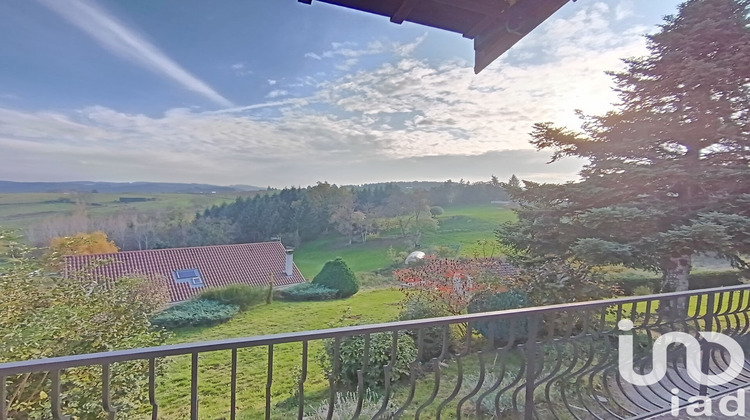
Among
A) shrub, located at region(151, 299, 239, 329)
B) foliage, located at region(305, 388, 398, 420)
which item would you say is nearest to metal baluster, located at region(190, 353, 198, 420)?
foliage, located at region(305, 388, 398, 420)

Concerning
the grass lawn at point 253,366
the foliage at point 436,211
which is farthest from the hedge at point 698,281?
the foliage at point 436,211

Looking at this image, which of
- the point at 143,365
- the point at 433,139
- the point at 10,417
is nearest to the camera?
the point at 10,417

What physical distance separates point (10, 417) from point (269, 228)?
7.14 meters

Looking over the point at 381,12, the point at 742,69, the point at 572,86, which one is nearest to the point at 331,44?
the point at 572,86

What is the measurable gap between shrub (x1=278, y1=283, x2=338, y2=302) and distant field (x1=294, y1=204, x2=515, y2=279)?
1.22 feet

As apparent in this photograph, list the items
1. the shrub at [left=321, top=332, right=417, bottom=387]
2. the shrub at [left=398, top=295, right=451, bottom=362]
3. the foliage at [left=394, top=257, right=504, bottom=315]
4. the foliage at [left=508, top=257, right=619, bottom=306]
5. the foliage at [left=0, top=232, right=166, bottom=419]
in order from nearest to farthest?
1. the foliage at [left=0, top=232, right=166, bottom=419]
2. the shrub at [left=321, top=332, right=417, bottom=387]
3. the shrub at [left=398, top=295, right=451, bottom=362]
4. the foliage at [left=508, top=257, right=619, bottom=306]
5. the foliage at [left=394, top=257, right=504, bottom=315]

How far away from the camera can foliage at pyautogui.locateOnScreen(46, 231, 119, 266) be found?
11.3 feet

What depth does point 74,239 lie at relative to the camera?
4.65m

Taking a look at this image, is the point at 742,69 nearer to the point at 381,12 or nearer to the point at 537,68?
the point at 537,68

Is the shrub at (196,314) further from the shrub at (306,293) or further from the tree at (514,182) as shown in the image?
the tree at (514,182)

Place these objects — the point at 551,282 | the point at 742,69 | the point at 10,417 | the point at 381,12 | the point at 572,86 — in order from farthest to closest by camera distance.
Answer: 1. the point at 572,86
2. the point at 551,282
3. the point at 742,69
4. the point at 10,417
5. the point at 381,12

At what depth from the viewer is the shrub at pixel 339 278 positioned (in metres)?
9.52

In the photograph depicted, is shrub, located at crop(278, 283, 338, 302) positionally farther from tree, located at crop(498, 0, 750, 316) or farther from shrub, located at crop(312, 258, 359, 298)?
tree, located at crop(498, 0, 750, 316)

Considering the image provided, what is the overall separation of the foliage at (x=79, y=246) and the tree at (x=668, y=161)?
5519 mm
